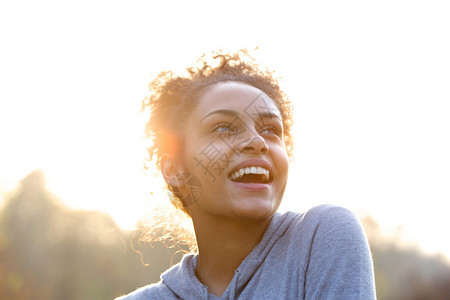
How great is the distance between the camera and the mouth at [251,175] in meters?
2.92

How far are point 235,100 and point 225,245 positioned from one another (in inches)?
33.0

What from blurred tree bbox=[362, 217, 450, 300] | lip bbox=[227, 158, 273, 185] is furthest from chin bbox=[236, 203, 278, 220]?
blurred tree bbox=[362, 217, 450, 300]

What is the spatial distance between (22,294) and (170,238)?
21388 mm

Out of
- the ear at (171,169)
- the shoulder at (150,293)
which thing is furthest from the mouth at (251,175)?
the shoulder at (150,293)

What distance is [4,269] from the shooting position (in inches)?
912

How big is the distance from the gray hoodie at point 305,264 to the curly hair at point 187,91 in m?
0.82

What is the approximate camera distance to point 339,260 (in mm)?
2439

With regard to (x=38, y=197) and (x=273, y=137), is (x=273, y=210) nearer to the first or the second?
(x=273, y=137)

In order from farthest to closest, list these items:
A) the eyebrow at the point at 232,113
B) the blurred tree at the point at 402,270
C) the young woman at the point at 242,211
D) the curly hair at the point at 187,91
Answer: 1. the blurred tree at the point at 402,270
2. the curly hair at the point at 187,91
3. the eyebrow at the point at 232,113
4. the young woman at the point at 242,211

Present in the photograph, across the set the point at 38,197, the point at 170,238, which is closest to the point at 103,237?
the point at 38,197

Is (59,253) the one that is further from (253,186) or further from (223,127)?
(253,186)

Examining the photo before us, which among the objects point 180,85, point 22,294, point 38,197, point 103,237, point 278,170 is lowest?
point 22,294

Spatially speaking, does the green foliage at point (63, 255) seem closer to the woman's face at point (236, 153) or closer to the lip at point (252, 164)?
the woman's face at point (236, 153)

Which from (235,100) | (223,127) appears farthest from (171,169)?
(235,100)
